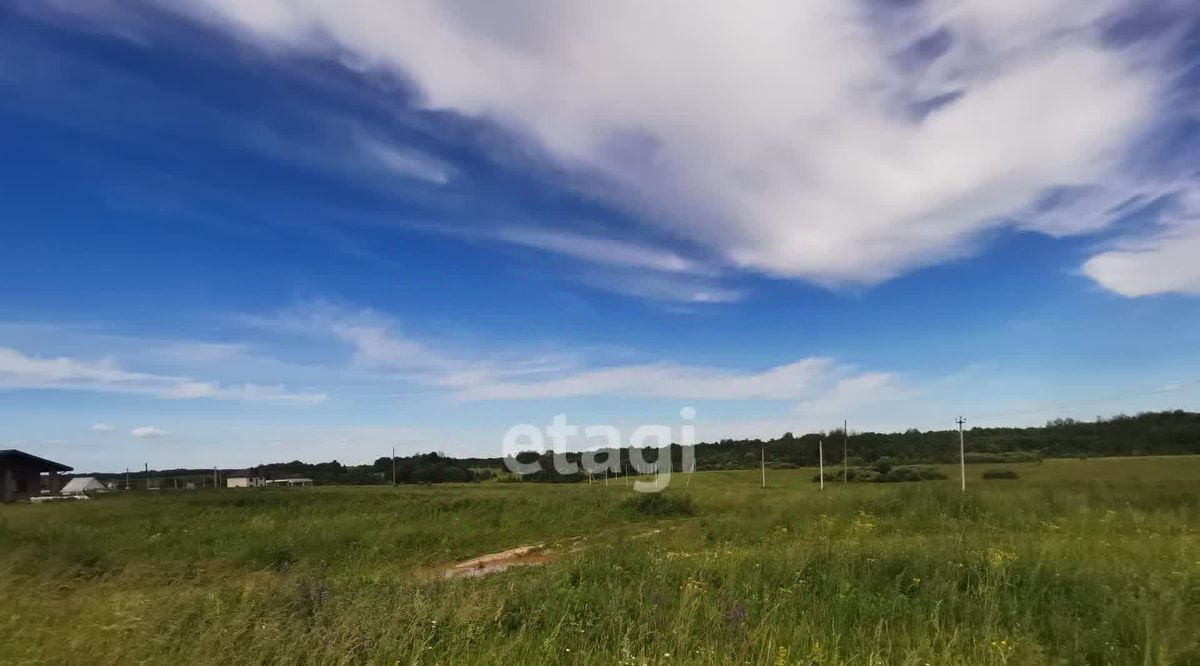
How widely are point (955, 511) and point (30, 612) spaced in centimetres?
2229

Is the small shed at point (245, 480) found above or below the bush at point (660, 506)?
below

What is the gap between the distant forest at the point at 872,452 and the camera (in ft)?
219

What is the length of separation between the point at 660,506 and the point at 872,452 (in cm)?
6715

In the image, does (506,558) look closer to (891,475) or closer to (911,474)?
(911,474)

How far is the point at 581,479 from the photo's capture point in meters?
71.8

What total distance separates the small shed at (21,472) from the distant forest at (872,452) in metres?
24.1

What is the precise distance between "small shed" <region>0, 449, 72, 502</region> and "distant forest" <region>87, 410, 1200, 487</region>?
2409 centimetres

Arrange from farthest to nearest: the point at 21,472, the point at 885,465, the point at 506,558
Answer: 1. the point at 885,465
2. the point at 21,472
3. the point at 506,558

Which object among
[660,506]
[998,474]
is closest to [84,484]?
[660,506]

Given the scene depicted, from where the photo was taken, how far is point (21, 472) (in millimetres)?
42188

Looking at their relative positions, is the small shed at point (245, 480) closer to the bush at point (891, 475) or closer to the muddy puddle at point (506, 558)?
the bush at point (891, 475)

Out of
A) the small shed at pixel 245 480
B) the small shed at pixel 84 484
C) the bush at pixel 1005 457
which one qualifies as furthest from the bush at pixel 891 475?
the small shed at pixel 84 484

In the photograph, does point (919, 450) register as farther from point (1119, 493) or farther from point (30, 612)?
point (30, 612)

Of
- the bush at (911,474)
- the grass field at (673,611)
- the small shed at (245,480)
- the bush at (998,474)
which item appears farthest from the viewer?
the small shed at (245,480)
